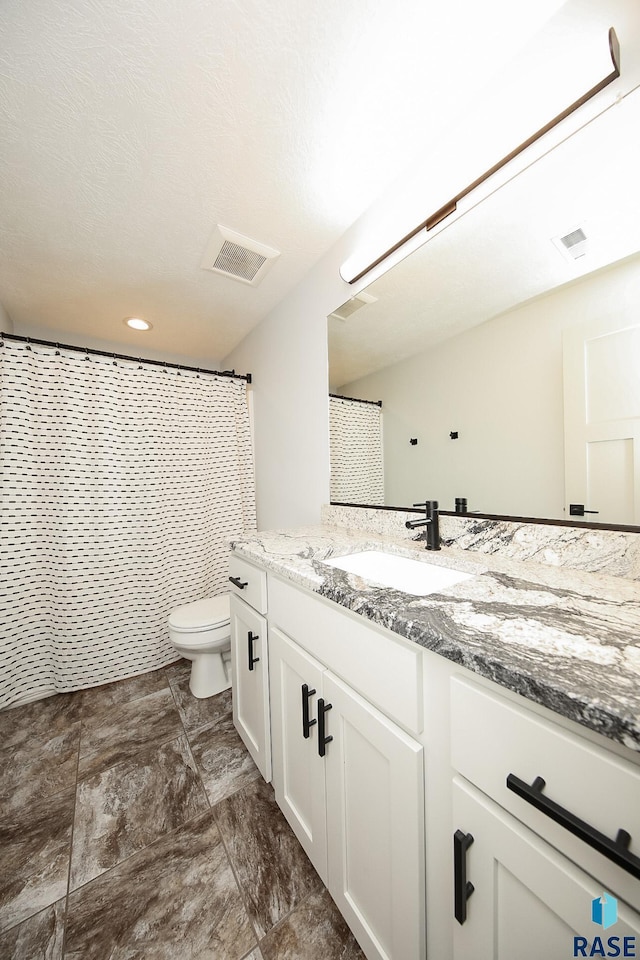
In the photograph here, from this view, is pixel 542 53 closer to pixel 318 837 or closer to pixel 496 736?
pixel 496 736

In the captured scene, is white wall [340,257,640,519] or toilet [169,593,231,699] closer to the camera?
white wall [340,257,640,519]

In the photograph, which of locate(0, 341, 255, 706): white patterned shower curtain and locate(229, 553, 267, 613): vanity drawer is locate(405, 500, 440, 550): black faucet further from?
locate(0, 341, 255, 706): white patterned shower curtain

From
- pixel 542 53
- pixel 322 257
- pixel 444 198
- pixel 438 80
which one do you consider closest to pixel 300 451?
pixel 322 257

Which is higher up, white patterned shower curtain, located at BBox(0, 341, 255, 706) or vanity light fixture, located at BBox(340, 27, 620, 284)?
vanity light fixture, located at BBox(340, 27, 620, 284)

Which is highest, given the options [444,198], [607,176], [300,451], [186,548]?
[444,198]

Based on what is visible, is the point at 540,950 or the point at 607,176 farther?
the point at 607,176

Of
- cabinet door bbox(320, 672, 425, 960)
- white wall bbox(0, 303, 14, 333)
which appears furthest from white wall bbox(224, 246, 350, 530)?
white wall bbox(0, 303, 14, 333)

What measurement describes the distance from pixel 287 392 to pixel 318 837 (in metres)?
1.87

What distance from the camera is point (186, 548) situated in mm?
2246

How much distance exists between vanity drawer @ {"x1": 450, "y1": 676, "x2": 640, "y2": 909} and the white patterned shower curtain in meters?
2.05

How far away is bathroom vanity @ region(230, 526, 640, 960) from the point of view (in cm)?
38

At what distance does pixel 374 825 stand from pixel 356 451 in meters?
1.23

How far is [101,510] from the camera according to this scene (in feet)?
6.48

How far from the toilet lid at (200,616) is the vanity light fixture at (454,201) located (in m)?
1.75
